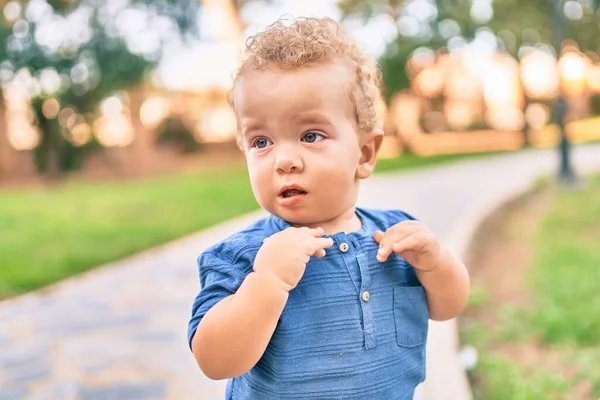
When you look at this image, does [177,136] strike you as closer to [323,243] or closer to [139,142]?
[139,142]

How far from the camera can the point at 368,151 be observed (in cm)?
152

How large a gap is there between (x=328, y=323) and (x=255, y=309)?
0.59 feet

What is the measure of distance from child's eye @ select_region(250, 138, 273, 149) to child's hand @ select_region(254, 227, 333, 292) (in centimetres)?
18

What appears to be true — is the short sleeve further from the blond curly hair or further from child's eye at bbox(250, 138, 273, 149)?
the blond curly hair

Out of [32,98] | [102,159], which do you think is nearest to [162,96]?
[102,159]

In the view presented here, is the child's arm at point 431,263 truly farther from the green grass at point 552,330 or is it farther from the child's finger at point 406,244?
the green grass at point 552,330

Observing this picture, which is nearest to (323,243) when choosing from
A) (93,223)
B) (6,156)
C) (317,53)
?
(317,53)

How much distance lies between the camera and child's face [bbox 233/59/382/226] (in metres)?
1.35

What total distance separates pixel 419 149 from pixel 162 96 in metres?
7.53

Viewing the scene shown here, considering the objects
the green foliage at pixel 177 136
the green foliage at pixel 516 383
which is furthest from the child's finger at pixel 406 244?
the green foliage at pixel 177 136

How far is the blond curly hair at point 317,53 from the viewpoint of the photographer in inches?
53.8

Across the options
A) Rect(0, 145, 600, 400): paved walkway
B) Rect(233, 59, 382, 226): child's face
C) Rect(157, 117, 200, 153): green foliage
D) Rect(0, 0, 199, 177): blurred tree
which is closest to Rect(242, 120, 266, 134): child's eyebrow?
Rect(233, 59, 382, 226): child's face

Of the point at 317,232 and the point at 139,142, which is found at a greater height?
the point at 317,232

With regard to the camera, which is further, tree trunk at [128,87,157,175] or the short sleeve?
tree trunk at [128,87,157,175]
